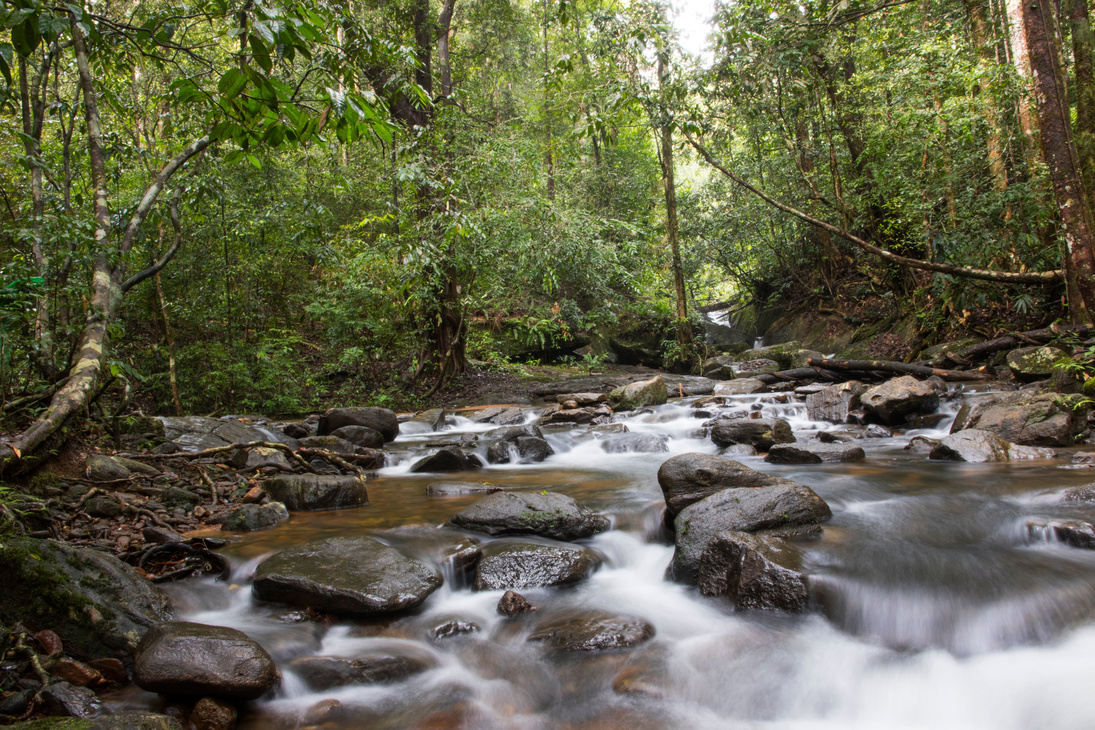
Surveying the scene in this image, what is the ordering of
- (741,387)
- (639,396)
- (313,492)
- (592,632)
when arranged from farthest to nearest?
(741,387) → (639,396) → (313,492) → (592,632)

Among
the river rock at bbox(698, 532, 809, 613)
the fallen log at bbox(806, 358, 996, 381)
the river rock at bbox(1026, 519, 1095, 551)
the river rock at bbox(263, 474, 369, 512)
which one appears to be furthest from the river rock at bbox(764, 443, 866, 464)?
the river rock at bbox(263, 474, 369, 512)

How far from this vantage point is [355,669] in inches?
125

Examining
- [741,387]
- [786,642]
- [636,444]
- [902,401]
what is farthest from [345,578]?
[741,387]

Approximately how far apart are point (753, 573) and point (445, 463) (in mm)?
4828

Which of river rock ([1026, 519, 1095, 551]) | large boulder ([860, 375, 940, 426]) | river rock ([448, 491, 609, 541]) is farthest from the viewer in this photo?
large boulder ([860, 375, 940, 426])

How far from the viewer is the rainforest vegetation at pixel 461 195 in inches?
256

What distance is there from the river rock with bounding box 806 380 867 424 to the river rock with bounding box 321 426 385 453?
23.1ft

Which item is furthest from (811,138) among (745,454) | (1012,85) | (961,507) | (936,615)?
(936,615)

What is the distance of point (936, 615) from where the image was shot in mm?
3482

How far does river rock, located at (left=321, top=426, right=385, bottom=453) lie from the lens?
8.84 meters

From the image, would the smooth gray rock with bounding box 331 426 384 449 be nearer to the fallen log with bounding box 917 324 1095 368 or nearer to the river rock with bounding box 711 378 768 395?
the river rock with bounding box 711 378 768 395

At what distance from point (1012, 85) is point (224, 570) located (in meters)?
12.3

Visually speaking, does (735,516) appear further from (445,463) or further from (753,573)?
(445,463)

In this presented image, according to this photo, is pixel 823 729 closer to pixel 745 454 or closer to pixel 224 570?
pixel 224 570
